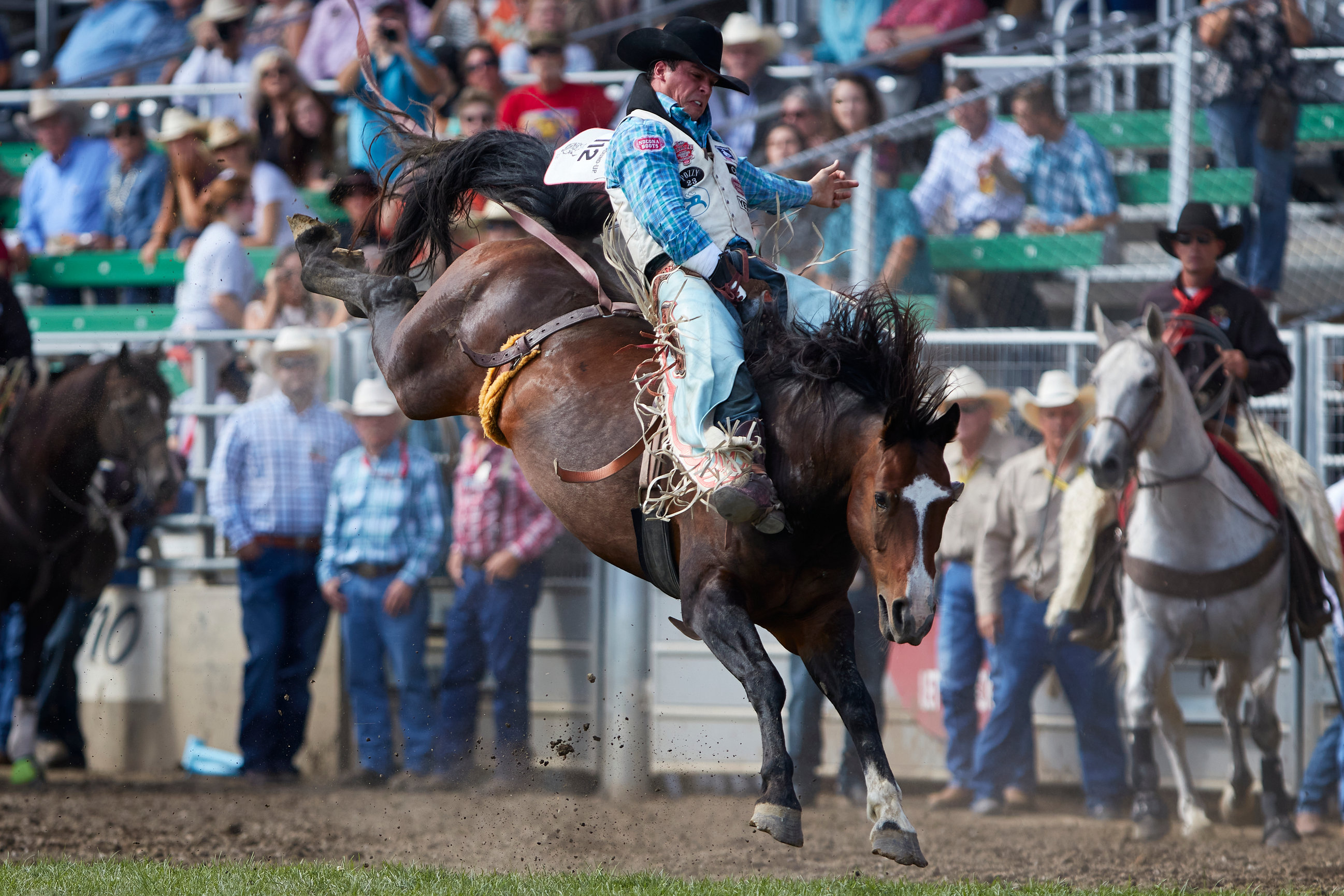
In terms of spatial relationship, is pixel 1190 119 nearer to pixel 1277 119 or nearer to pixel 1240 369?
pixel 1277 119

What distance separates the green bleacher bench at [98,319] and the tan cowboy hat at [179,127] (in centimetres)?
109

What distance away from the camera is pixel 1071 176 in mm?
8242

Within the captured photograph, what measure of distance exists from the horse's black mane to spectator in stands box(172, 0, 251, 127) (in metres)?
7.21

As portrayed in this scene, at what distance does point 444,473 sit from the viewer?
26.5ft

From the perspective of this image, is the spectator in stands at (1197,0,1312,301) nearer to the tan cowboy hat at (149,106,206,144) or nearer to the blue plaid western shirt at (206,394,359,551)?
the blue plaid western shirt at (206,394,359,551)

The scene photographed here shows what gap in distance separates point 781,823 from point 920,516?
35.8 inches

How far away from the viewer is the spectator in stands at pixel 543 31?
32.4 feet

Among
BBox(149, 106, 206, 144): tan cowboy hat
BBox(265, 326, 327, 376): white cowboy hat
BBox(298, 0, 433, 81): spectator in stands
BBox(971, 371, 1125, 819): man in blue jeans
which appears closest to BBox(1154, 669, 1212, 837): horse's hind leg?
BBox(971, 371, 1125, 819): man in blue jeans

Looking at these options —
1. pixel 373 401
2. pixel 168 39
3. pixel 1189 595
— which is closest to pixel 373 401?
pixel 373 401

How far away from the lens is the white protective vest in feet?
14.4

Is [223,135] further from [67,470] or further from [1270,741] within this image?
[1270,741]

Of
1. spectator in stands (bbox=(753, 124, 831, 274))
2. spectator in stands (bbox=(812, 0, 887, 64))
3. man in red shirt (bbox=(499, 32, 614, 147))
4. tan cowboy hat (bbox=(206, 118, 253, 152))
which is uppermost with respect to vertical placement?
spectator in stands (bbox=(812, 0, 887, 64))

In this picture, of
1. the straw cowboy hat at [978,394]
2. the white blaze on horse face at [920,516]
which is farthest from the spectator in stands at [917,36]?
the white blaze on horse face at [920,516]

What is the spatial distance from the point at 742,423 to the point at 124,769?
222 inches
